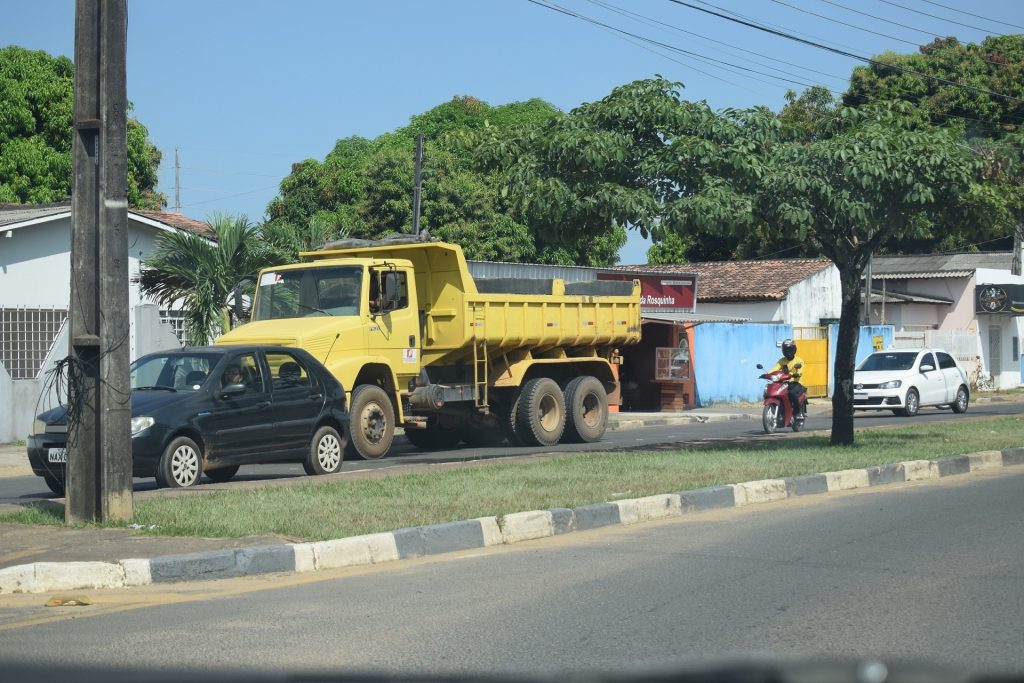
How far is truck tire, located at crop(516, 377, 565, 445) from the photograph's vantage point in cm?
1931

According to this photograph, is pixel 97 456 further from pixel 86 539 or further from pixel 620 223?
pixel 620 223

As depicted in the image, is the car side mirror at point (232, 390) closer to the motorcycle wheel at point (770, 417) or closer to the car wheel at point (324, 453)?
the car wheel at point (324, 453)

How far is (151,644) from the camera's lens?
5.97 meters

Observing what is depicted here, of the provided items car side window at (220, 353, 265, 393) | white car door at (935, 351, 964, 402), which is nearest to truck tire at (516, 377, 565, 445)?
car side window at (220, 353, 265, 393)

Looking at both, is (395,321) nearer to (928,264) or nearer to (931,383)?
(931,383)

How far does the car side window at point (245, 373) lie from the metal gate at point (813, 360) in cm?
2413

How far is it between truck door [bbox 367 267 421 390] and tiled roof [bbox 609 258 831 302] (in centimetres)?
2100

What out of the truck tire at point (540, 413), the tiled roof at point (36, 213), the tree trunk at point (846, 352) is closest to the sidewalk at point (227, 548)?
the tree trunk at point (846, 352)

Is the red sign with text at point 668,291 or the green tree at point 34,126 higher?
the green tree at point 34,126

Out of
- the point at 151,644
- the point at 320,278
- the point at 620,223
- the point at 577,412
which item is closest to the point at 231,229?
the point at 320,278

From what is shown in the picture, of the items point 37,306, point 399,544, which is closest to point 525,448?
point 37,306

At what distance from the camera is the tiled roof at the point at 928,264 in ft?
152

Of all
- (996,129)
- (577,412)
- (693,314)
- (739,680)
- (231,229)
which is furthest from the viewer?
(996,129)

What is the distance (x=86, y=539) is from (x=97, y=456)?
0.92 metres
